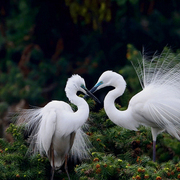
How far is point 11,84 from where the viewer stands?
8.50m

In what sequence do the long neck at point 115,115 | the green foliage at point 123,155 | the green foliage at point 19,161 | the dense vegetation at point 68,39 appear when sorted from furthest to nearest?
the dense vegetation at point 68,39 < the long neck at point 115,115 < the green foliage at point 19,161 < the green foliage at point 123,155

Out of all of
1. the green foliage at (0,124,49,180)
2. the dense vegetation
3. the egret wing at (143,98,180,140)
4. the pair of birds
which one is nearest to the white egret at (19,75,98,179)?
the pair of birds

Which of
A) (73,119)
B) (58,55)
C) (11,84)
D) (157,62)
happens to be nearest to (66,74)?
(58,55)

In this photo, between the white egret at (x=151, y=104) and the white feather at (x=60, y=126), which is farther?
the white egret at (x=151, y=104)

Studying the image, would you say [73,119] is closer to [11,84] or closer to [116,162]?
[116,162]

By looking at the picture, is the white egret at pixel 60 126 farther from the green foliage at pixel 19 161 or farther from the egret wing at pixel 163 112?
the egret wing at pixel 163 112

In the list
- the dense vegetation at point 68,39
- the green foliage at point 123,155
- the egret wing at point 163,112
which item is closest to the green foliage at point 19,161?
the green foliage at point 123,155

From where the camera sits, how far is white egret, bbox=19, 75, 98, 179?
11.6 feet

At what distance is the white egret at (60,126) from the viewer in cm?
354

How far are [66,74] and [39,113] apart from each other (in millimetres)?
5571

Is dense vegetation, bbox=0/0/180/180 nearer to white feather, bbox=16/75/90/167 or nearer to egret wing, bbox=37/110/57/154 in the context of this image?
white feather, bbox=16/75/90/167

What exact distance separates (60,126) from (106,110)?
22.1 inches

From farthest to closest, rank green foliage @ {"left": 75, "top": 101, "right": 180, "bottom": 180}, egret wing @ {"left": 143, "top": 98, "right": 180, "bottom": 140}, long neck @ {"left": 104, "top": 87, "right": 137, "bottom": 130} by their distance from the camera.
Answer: long neck @ {"left": 104, "top": 87, "right": 137, "bottom": 130} < egret wing @ {"left": 143, "top": 98, "right": 180, "bottom": 140} < green foliage @ {"left": 75, "top": 101, "right": 180, "bottom": 180}

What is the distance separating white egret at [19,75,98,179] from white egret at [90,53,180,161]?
0.92 ft
